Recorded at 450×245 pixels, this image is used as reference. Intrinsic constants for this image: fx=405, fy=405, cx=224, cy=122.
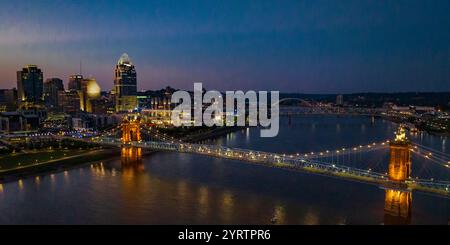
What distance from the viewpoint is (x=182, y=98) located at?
36531mm

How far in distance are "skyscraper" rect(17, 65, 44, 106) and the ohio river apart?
99.1 ft

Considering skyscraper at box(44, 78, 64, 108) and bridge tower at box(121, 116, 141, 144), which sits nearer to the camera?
bridge tower at box(121, 116, 141, 144)

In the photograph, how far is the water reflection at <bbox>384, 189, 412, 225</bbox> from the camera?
19.3 feet

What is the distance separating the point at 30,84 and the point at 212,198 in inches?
1404

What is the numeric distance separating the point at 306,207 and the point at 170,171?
4478 mm

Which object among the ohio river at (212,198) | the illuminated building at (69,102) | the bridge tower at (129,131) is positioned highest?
the illuminated building at (69,102)

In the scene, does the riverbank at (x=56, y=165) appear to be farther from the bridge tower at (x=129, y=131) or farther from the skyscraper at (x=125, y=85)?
the skyscraper at (x=125, y=85)

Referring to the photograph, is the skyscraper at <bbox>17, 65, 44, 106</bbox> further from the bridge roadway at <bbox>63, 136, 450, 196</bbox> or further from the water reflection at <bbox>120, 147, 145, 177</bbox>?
the bridge roadway at <bbox>63, 136, 450, 196</bbox>

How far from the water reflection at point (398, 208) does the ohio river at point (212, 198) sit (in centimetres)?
1

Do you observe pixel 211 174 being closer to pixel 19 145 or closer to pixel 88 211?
pixel 88 211

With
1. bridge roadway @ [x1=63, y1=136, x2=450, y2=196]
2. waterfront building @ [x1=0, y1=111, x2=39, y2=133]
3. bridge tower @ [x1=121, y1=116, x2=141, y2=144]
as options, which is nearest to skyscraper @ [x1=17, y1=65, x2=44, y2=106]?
waterfront building @ [x1=0, y1=111, x2=39, y2=133]

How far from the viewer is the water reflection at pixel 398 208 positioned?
5875 mm

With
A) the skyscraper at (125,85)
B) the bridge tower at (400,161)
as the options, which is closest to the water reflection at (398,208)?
the bridge tower at (400,161)
